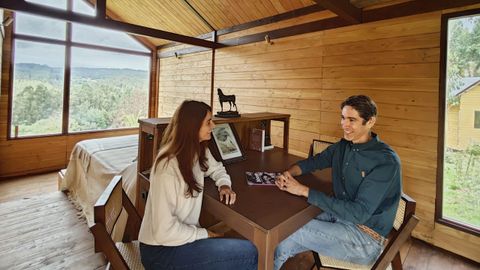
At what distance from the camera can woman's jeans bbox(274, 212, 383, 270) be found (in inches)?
53.4

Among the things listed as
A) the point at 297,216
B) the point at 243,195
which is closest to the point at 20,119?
the point at 243,195

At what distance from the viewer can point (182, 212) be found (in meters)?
1.25

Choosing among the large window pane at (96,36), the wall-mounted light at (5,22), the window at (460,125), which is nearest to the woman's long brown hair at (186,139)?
the window at (460,125)

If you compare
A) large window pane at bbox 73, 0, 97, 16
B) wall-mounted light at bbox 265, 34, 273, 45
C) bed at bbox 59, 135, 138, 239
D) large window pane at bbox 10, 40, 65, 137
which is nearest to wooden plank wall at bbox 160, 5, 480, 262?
wall-mounted light at bbox 265, 34, 273, 45

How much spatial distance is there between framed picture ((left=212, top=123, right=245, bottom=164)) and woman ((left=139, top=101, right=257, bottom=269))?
1.79 feet

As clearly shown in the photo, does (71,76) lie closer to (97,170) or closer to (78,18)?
(78,18)

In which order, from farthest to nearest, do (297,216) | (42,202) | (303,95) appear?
(303,95) < (42,202) < (297,216)

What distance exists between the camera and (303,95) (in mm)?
3459

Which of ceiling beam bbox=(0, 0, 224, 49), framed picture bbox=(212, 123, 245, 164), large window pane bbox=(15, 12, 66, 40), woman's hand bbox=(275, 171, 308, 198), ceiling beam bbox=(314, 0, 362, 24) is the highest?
large window pane bbox=(15, 12, 66, 40)

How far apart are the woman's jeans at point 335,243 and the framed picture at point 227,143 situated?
71 cm

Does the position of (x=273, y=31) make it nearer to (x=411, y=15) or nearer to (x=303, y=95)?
(x=303, y=95)

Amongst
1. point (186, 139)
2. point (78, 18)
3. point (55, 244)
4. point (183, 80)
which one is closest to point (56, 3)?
point (78, 18)

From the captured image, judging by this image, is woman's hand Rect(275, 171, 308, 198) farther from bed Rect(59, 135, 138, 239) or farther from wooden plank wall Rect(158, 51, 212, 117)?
wooden plank wall Rect(158, 51, 212, 117)

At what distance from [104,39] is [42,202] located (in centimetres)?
349
